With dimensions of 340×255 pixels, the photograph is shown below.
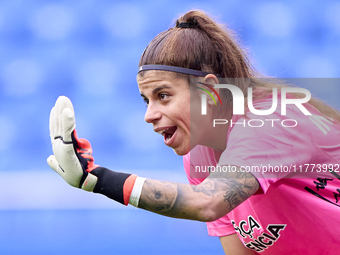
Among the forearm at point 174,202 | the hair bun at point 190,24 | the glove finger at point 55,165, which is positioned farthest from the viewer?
the hair bun at point 190,24

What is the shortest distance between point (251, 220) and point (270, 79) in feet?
2.45

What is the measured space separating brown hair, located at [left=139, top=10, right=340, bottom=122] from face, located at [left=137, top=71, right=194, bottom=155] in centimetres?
5

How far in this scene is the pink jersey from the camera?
1.85 metres

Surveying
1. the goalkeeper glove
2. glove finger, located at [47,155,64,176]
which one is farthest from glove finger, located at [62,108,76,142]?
glove finger, located at [47,155,64,176]

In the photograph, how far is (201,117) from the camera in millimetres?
2246

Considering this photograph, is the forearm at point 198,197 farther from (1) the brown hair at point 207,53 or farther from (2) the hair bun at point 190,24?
(2) the hair bun at point 190,24

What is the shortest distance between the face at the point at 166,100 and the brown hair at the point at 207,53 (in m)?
0.05

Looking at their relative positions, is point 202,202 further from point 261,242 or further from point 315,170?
point 261,242

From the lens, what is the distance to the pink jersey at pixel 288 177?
6.06 feet

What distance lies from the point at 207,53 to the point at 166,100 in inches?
12.4

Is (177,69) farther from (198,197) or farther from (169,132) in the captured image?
(198,197)

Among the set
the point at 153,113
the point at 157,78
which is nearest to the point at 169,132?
the point at 153,113

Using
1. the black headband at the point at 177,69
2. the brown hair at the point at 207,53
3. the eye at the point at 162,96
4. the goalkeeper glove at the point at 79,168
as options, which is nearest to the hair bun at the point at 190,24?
the brown hair at the point at 207,53

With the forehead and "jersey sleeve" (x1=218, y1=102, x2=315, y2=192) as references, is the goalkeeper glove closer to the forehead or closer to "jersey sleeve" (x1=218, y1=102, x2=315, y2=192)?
"jersey sleeve" (x1=218, y1=102, x2=315, y2=192)
